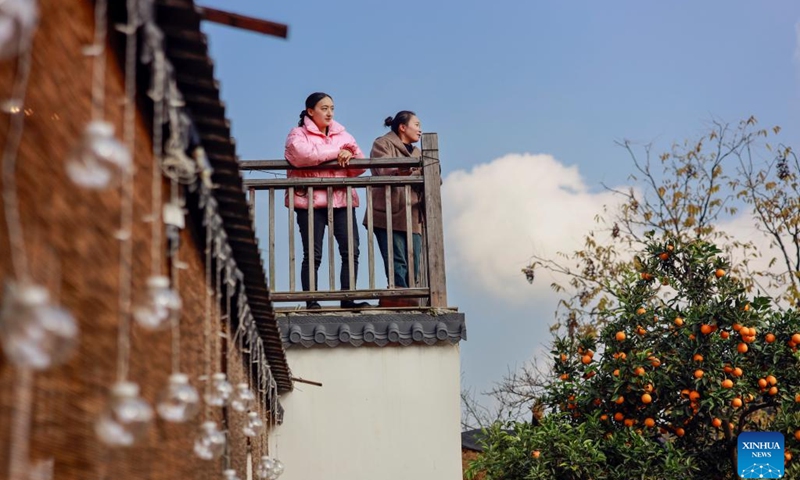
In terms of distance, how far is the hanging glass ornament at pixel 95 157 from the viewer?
5.47 ft

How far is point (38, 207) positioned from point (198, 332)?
73.9 inches

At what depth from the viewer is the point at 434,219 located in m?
8.31

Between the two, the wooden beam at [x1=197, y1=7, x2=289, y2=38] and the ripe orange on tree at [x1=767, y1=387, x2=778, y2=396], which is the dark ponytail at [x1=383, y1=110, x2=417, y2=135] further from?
the wooden beam at [x1=197, y1=7, x2=289, y2=38]

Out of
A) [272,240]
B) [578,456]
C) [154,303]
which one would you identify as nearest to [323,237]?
[272,240]

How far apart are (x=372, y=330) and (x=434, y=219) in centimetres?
94

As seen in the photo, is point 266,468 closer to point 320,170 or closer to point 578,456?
point 320,170

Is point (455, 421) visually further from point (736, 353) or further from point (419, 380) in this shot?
point (736, 353)

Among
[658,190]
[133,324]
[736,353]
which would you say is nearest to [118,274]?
[133,324]

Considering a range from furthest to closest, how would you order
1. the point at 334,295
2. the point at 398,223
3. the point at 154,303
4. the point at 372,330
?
the point at 398,223
the point at 334,295
the point at 372,330
the point at 154,303

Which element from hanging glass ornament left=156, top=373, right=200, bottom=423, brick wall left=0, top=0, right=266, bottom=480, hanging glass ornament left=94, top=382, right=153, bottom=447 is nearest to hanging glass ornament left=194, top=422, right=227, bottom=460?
brick wall left=0, top=0, right=266, bottom=480

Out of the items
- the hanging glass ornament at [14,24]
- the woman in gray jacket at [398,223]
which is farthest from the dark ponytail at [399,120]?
the hanging glass ornament at [14,24]

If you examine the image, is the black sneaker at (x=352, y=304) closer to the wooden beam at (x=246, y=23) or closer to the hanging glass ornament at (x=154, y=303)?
the wooden beam at (x=246, y=23)

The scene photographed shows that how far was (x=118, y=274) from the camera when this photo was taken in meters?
2.63

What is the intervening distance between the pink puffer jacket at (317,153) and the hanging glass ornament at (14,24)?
6.83m
